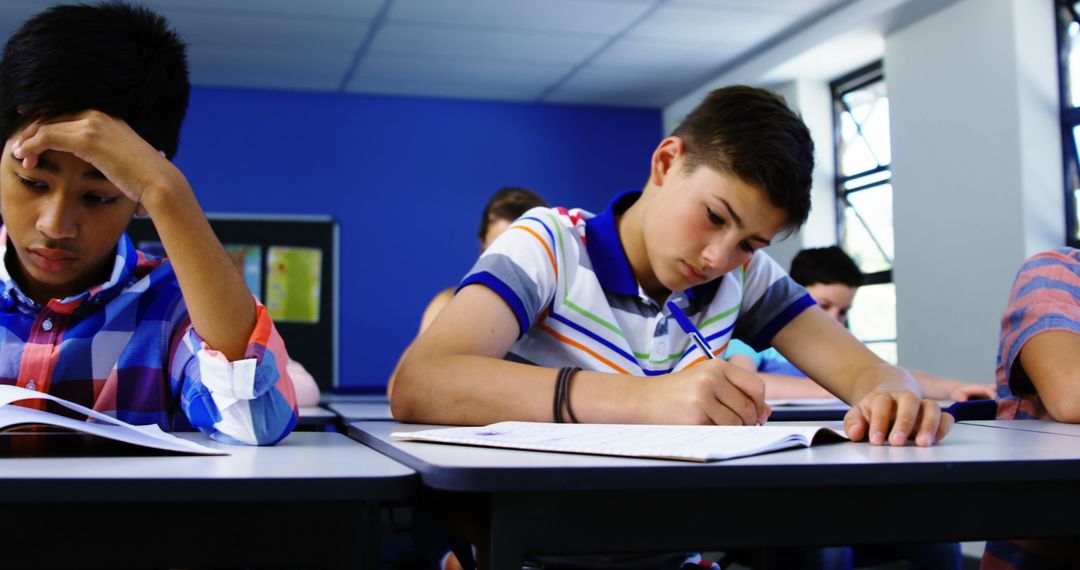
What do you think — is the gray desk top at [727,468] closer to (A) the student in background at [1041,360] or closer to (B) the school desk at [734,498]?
(B) the school desk at [734,498]

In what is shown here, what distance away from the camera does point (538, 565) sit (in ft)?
2.85

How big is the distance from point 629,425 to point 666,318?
386 mm

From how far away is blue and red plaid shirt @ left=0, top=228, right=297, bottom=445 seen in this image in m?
1.12

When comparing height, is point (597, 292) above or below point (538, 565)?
above

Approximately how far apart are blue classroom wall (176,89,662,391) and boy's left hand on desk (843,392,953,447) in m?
4.74

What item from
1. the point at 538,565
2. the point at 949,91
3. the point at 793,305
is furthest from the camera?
the point at 949,91

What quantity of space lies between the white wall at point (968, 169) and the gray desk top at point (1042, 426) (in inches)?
110

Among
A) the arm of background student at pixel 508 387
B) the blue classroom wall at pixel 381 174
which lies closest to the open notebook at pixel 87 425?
the arm of background student at pixel 508 387

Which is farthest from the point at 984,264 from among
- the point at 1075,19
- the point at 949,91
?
the point at 1075,19

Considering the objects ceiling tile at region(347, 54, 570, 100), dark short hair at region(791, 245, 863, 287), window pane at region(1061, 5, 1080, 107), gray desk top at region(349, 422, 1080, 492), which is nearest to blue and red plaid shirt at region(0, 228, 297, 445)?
gray desk top at region(349, 422, 1080, 492)

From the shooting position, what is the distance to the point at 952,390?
2596 millimetres

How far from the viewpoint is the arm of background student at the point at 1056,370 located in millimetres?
1257

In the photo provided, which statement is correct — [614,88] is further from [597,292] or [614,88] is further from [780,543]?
[780,543]

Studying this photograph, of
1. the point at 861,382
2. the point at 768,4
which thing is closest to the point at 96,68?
the point at 861,382
